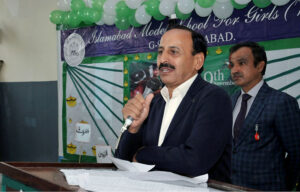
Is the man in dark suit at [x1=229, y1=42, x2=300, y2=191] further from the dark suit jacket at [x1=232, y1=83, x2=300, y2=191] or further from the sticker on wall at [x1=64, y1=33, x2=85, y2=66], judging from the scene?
the sticker on wall at [x1=64, y1=33, x2=85, y2=66]

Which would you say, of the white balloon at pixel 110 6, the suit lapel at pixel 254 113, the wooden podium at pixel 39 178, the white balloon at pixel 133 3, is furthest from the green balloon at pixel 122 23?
the wooden podium at pixel 39 178

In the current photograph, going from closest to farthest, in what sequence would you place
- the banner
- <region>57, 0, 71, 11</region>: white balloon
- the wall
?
1. the banner
2. <region>57, 0, 71, 11</region>: white balloon
3. the wall

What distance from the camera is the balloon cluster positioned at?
11.0ft

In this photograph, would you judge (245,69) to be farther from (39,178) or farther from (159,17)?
(39,178)

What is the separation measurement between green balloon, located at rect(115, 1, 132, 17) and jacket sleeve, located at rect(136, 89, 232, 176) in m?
2.59

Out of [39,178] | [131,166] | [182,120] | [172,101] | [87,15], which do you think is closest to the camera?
[39,178]

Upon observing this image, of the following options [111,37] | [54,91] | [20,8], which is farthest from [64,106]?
[20,8]

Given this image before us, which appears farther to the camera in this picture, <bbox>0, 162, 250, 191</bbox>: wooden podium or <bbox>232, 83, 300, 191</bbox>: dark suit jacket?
<bbox>232, 83, 300, 191</bbox>: dark suit jacket

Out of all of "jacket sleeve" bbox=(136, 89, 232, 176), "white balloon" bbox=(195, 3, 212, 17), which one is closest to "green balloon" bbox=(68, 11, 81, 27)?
"white balloon" bbox=(195, 3, 212, 17)

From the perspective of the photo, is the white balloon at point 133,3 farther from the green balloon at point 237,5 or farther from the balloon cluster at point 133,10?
the green balloon at point 237,5

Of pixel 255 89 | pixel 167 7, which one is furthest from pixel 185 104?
pixel 167 7

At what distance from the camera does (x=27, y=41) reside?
6.01m

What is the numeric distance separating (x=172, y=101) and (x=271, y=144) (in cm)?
141

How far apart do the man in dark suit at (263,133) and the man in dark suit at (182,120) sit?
1203 millimetres
